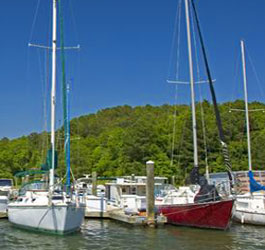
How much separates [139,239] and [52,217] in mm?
4638

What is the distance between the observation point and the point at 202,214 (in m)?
24.8

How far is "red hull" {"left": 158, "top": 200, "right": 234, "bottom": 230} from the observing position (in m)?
23.7

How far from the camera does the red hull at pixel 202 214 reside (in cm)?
2373

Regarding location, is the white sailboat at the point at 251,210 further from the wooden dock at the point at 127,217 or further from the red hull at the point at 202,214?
the wooden dock at the point at 127,217

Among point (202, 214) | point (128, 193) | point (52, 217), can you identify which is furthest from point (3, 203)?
point (202, 214)

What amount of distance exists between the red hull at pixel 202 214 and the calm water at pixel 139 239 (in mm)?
602

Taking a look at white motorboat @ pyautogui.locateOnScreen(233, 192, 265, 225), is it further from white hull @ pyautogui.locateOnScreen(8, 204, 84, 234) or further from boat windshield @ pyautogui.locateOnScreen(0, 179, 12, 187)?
boat windshield @ pyautogui.locateOnScreen(0, 179, 12, 187)

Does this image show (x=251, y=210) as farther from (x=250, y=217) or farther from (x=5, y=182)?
(x=5, y=182)

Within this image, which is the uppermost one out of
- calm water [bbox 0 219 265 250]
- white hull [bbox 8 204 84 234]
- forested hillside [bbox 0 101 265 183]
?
forested hillside [bbox 0 101 265 183]

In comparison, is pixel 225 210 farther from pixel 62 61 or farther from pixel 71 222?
pixel 62 61

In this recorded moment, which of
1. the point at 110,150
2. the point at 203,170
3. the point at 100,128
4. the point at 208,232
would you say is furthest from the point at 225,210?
the point at 100,128

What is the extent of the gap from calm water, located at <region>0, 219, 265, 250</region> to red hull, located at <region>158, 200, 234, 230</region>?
1.98ft

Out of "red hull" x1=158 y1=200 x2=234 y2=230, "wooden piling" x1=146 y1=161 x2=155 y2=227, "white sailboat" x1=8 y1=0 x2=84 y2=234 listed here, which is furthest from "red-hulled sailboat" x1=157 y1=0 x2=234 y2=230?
"white sailboat" x1=8 y1=0 x2=84 y2=234

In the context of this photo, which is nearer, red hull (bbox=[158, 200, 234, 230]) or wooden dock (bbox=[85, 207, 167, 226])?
red hull (bbox=[158, 200, 234, 230])
